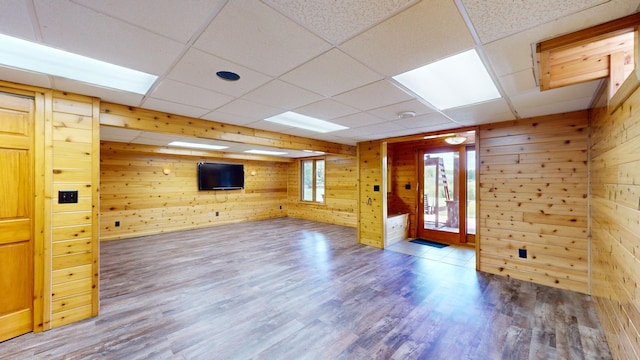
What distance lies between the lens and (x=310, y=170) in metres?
9.00

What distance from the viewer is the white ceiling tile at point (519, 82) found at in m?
1.98

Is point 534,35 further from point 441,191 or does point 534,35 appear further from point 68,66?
point 441,191

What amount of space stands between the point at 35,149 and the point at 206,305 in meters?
2.25

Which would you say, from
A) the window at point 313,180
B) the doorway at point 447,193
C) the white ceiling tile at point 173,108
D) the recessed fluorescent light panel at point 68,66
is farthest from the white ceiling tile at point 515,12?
the window at point 313,180

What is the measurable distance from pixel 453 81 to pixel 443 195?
4012 mm

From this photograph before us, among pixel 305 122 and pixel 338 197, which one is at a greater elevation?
pixel 305 122

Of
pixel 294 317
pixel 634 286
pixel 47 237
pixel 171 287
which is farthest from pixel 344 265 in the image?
pixel 47 237

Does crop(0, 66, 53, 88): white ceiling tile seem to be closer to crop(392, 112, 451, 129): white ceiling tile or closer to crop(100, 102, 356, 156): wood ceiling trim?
crop(100, 102, 356, 156): wood ceiling trim

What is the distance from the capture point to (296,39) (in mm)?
1503

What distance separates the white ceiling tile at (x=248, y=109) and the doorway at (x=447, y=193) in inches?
167

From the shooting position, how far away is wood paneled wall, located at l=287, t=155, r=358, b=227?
7.53m

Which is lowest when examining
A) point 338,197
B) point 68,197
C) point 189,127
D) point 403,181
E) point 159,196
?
point 338,197

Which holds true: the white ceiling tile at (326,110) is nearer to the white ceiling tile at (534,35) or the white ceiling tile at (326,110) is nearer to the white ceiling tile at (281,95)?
the white ceiling tile at (281,95)

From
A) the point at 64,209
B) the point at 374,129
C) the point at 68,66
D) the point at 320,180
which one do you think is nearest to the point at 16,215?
the point at 64,209
